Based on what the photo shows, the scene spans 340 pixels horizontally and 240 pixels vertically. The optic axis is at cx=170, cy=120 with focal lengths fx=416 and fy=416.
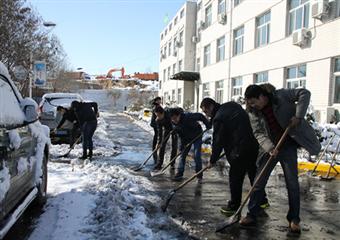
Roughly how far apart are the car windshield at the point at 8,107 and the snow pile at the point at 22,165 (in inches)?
15.4

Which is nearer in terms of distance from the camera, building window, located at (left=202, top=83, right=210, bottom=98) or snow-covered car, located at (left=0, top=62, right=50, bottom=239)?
snow-covered car, located at (left=0, top=62, right=50, bottom=239)

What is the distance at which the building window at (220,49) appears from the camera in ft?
89.7

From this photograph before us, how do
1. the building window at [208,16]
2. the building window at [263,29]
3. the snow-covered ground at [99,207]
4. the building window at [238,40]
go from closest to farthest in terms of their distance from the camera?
1. the snow-covered ground at [99,207]
2. the building window at [263,29]
3. the building window at [238,40]
4. the building window at [208,16]

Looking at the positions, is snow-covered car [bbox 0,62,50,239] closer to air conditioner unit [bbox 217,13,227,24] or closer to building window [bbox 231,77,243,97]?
building window [bbox 231,77,243,97]

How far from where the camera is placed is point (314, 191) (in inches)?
289

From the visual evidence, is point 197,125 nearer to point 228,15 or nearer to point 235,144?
point 235,144

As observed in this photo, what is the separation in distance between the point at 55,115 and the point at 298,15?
1045 cm

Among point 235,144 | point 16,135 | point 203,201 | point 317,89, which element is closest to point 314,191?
point 203,201

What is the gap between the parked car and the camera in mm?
13023

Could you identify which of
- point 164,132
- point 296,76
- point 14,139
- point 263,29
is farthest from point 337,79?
point 14,139

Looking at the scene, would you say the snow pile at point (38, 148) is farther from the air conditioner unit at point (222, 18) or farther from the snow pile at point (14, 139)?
the air conditioner unit at point (222, 18)

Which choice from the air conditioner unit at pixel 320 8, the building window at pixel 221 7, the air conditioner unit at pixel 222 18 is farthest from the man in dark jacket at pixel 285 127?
the building window at pixel 221 7

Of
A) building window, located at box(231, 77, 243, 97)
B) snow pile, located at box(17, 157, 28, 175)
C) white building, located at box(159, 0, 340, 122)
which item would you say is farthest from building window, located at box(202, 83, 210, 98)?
snow pile, located at box(17, 157, 28, 175)

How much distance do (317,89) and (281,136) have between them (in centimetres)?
1130
